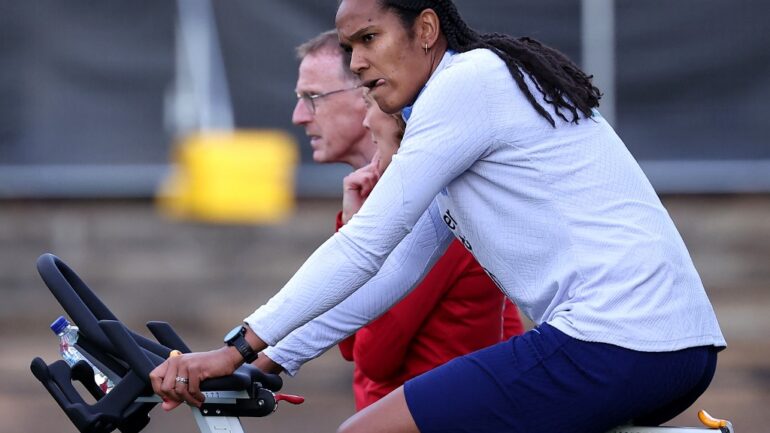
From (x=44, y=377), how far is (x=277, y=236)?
505cm

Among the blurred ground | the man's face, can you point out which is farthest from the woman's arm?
the blurred ground

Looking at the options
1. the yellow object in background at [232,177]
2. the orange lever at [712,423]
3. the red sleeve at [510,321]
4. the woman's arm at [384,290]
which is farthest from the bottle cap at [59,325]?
the yellow object in background at [232,177]

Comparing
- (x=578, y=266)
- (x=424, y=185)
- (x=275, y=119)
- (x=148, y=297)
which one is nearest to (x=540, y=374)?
(x=578, y=266)

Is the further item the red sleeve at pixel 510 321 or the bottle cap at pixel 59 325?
the red sleeve at pixel 510 321

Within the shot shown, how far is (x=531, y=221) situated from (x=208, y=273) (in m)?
5.37

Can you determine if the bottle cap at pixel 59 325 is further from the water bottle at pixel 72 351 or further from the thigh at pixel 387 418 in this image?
the thigh at pixel 387 418

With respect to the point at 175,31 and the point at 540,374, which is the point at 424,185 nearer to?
the point at 540,374

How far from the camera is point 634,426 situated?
3119 mm

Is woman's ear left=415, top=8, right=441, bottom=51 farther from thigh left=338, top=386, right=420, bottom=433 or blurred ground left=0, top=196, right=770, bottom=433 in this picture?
blurred ground left=0, top=196, right=770, bottom=433

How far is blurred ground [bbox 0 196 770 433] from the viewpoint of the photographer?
8203 millimetres

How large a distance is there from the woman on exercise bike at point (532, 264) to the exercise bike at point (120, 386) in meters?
0.07

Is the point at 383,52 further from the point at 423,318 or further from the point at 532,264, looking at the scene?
the point at 423,318

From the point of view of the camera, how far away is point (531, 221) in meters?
3.14

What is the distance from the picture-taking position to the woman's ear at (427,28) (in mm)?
3352
